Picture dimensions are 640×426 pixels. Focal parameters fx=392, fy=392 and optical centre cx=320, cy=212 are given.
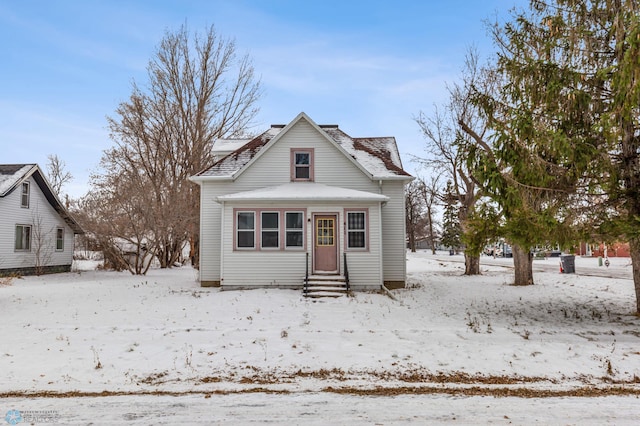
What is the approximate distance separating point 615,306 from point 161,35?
31200mm

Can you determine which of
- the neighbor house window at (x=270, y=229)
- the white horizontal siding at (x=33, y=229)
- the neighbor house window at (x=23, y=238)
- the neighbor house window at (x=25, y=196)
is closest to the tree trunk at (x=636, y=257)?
the neighbor house window at (x=270, y=229)

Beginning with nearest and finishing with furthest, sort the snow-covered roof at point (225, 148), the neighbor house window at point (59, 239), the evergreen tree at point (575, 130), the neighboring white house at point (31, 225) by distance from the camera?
the evergreen tree at point (575, 130)
the snow-covered roof at point (225, 148)
the neighboring white house at point (31, 225)
the neighbor house window at point (59, 239)

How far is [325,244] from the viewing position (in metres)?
15.2

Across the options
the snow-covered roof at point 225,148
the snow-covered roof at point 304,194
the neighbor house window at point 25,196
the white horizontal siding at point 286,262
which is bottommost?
the white horizontal siding at point 286,262

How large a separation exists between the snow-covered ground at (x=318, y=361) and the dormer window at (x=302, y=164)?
19.7 feet

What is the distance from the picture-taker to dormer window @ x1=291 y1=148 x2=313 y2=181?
1652 centimetres

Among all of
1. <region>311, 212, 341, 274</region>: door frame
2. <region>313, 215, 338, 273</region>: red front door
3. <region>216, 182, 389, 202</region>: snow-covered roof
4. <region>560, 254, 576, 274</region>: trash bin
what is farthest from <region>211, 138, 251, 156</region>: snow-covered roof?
<region>560, 254, 576, 274</region>: trash bin

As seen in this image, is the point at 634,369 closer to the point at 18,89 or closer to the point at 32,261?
the point at 18,89

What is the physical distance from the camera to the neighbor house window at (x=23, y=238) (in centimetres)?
2194

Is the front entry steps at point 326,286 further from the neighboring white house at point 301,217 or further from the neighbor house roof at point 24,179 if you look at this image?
the neighbor house roof at point 24,179

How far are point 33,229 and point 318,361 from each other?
23395 mm

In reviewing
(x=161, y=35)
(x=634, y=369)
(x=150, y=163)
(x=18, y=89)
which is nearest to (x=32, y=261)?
(x=150, y=163)

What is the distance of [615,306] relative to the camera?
11.6 m

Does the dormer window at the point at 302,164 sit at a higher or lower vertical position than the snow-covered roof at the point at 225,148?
lower
